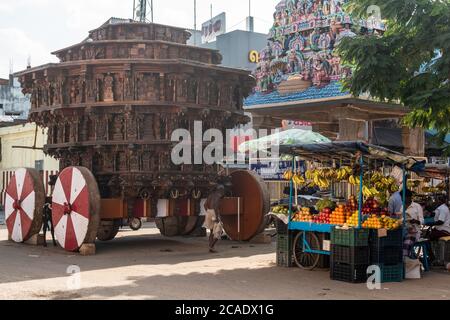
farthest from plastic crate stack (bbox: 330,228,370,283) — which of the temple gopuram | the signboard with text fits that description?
the signboard with text

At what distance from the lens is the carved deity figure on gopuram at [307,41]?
22203 mm

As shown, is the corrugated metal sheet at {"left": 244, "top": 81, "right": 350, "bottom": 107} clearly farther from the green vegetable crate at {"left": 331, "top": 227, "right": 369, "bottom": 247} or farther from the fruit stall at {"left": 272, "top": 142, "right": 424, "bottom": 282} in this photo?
the green vegetable crate at {"left": 331, "top": 227, "right": 369, "bottom": 247}

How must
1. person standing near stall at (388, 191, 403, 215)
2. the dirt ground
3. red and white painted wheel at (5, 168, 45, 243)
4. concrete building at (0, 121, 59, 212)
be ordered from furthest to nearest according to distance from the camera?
concrete building at (0, 121, 59, 212), red and white painted wheel at (5, 168, 45, 243), person standing near stall at (388, 191, 403, 215), the dirt ground

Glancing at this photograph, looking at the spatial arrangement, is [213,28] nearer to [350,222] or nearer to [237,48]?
[237,48]

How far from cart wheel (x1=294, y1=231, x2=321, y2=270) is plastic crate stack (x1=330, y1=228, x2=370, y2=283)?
1.00 metres

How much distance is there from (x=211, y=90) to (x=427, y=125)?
4.78 m

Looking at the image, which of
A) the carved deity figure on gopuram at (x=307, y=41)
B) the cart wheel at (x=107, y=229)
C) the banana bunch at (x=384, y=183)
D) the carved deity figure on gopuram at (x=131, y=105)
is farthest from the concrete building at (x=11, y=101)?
the banana bunch at (x=384, y=183)

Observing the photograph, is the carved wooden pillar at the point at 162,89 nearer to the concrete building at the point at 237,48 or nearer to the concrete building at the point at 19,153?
the concrete building at the point at 19,153

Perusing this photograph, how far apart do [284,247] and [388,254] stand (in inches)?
83.4

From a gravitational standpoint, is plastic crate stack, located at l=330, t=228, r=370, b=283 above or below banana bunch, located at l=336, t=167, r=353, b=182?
below

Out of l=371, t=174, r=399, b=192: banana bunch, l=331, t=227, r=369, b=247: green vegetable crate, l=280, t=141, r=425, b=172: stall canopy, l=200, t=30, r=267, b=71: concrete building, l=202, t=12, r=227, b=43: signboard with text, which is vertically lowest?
l=331, t=227, r=369, b=247: green vegetable crate

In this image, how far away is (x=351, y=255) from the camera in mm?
9734

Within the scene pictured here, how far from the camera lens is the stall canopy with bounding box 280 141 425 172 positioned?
32.8 ft

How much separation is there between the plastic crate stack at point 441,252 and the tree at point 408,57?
2.14 meters
